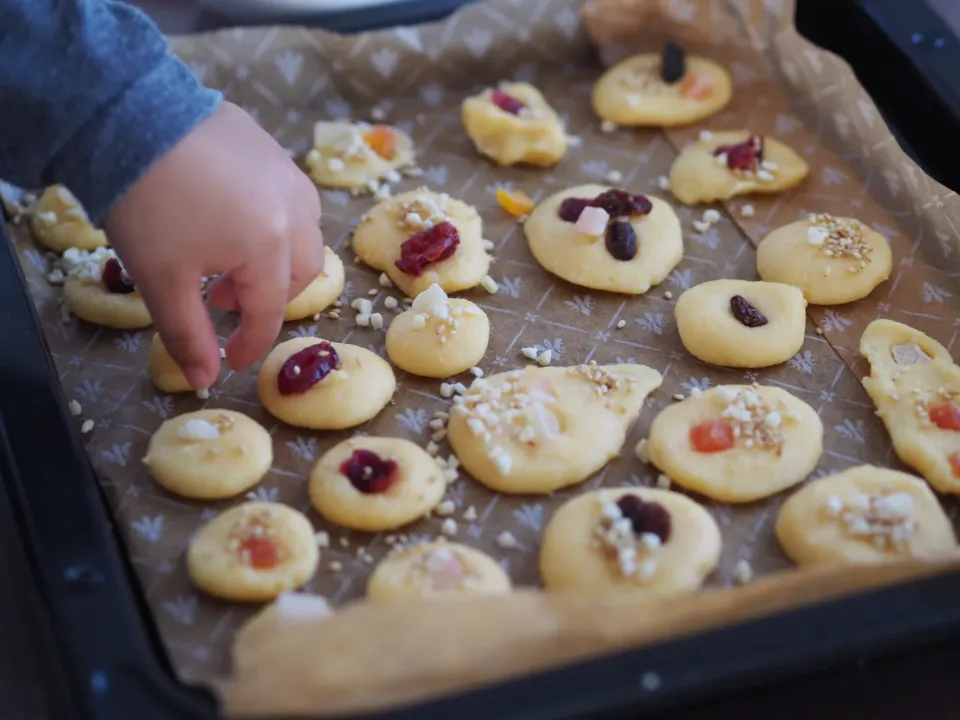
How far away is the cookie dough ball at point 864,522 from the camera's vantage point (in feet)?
3.86

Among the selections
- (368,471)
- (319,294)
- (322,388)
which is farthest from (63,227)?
(368,471)

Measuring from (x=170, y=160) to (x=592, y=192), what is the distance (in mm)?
760

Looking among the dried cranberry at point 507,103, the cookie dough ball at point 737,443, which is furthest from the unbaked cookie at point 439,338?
the dried cranberry at point 507,103

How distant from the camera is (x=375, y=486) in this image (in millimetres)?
1252

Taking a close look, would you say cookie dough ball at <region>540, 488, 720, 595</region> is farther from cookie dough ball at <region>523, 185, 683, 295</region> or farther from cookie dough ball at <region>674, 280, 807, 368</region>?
cookie dough ball at <region>523, 185, 683, 295</region>

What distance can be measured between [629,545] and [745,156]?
2.58 feet

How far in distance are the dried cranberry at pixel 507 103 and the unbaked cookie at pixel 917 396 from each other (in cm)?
69

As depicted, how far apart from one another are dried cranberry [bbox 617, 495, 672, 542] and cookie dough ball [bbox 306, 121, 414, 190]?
756 mm

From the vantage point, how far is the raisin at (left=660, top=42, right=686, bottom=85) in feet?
6.15

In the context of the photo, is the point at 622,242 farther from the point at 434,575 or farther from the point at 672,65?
the point at 434,575

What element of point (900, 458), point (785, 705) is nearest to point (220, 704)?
point (785, 705)

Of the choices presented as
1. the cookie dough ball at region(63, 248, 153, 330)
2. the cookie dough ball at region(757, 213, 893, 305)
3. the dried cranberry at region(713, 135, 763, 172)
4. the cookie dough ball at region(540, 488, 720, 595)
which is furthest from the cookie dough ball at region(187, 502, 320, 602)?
the dried cranberry at region(713, 135, 763, 172)

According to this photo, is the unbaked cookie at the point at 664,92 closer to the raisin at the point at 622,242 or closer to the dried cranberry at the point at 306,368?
the raisin at the point at 622,242

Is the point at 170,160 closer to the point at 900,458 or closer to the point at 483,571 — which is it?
the point at 483,571
